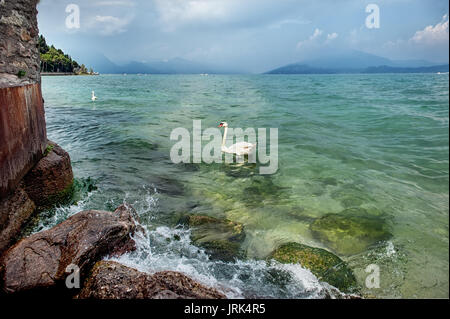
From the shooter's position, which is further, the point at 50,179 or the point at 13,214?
the point at 50,179

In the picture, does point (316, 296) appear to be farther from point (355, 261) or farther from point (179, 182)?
point (179, 182)

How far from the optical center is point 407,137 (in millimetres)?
12625

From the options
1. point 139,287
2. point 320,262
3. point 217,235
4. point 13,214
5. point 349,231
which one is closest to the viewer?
point 139,287

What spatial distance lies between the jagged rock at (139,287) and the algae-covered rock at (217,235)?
1.59 meters

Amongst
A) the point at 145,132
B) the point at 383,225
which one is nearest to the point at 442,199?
the point at 383,225

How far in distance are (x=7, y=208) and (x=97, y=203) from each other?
7.18 feet

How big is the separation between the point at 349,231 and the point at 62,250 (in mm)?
5778

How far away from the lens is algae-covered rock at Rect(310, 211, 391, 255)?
5398mm

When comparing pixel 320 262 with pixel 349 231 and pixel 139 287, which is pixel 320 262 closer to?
pixel 349 231

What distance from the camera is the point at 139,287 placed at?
3357mm

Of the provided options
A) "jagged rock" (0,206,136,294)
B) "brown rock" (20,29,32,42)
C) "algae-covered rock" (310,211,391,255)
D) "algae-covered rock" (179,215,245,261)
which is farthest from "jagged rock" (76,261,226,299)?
"brown rock" (20,29,32,42)

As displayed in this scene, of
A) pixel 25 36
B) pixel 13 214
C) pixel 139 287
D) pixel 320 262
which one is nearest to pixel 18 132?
pixel 13 214

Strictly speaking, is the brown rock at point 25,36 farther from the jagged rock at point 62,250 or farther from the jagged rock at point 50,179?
the jagged rock at point 62,250

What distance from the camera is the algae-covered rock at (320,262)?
437 cm
